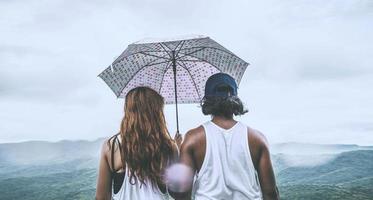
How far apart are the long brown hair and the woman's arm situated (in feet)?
0.56

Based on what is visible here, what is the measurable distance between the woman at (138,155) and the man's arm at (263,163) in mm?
774

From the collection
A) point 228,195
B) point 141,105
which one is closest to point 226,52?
point 141,105

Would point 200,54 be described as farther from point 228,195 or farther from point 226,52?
point 228,195

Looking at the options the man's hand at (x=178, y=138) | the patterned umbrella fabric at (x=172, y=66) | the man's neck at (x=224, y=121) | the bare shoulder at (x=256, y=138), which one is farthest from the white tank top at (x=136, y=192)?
the patterned umbrella fabric at (x=172, y=66)

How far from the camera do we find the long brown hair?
431cm

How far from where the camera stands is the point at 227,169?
159 inches

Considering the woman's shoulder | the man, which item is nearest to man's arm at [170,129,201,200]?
the man

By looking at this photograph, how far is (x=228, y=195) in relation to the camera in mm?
4012

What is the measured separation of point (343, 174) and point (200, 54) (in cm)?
18493

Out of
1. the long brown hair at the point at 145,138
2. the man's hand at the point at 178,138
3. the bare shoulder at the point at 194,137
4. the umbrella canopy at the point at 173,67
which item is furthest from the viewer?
the umbrella canopy at the point at 173,67

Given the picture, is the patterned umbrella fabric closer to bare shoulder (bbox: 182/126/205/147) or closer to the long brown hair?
the long brown hair

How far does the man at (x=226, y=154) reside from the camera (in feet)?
13.2

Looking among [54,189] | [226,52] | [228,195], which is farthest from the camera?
[54,189]

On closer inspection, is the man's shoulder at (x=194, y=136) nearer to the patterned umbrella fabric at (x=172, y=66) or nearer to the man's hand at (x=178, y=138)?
the man's hand at (x=178, y=138)
